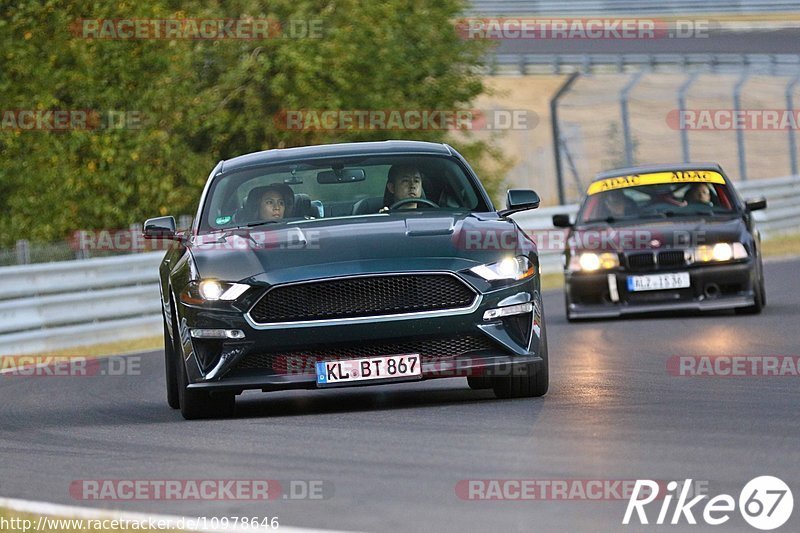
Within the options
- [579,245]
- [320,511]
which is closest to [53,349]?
[579,245]

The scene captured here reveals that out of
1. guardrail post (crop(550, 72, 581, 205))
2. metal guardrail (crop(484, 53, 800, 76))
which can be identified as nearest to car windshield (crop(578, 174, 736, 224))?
guardrail post (crop(550, 72, 581, 205))

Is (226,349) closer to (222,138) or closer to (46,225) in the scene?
(46,225)

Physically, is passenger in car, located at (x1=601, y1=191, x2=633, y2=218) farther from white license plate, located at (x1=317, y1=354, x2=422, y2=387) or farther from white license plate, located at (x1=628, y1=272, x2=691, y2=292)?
white license plate, located at (x1=317, y1=354, x2=422, y2=387)

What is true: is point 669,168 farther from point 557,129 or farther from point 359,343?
point 557,129

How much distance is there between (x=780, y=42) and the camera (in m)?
46.4

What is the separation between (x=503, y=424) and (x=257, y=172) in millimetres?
3069

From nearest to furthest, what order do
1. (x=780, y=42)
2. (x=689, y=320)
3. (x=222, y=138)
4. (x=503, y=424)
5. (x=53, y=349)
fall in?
1. (x=503, y=424)
2. (x=689, y=320)
3. (x=53, y=349)
4. (x=222, y=138)
5. (x=780, y=42)

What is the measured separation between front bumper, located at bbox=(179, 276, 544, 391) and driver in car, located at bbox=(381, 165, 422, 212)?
137 centimetres

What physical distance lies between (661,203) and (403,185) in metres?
7.69

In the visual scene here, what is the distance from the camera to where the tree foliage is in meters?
24.0

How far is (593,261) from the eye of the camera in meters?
17.6
